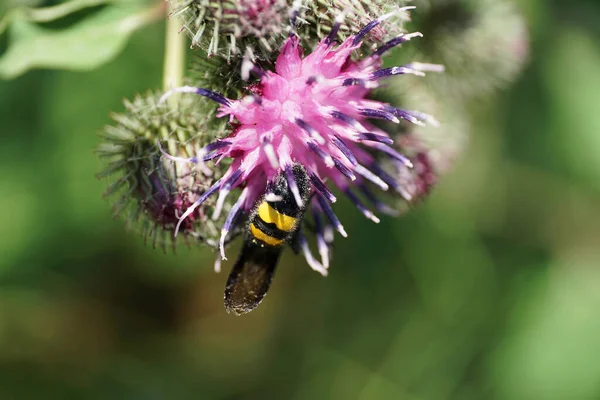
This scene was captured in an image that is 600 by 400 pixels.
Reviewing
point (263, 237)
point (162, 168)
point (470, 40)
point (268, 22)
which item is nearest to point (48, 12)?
point (162, 168)

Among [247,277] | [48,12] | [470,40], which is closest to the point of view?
[247,277]

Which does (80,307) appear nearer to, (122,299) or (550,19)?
(122,299)

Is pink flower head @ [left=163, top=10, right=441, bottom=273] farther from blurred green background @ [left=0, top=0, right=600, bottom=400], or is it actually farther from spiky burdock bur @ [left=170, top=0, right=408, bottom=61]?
blurred green background @ [left=0, top=0, right=600, bottom=400]

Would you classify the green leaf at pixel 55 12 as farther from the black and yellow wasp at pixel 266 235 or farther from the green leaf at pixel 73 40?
the black and yellow wasp at pixel 266 235

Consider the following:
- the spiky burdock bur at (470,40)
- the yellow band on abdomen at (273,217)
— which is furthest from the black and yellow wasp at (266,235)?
the spiky burdock bur at (470,40)

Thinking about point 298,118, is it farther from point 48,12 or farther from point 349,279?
point 349,279

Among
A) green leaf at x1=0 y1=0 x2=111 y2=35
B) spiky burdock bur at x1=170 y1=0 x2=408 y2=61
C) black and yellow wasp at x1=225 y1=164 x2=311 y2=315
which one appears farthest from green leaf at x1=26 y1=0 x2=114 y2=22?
black and yellow wasp at x1=225 y1=164 x2=311 y2=315
